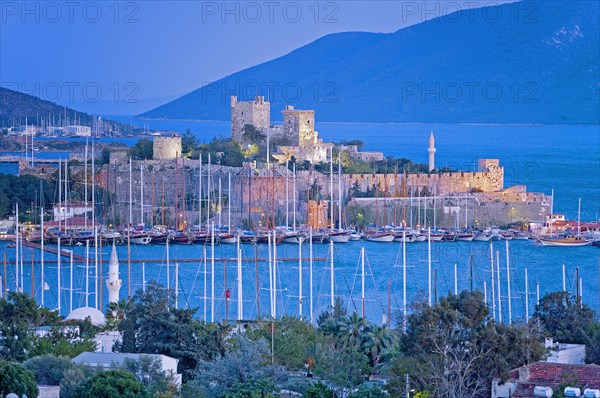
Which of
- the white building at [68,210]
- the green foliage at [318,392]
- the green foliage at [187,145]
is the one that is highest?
the green foliage at [187,145]

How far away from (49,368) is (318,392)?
296cm

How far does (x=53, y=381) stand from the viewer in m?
18.1

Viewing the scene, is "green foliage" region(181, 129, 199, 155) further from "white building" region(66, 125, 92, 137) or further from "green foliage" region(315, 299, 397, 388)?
"white building" region(66, 125, 92, 137)

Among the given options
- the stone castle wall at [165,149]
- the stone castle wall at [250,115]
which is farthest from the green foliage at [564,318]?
the stone castle wall at [250,115]

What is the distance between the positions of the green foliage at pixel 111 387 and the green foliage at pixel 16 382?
0.46 metres

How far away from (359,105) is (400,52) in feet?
21.4

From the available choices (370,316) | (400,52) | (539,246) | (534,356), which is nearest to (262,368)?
(534,356)

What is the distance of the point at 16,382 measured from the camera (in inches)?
654

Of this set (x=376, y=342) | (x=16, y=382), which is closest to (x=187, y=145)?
(x=376, y=342)

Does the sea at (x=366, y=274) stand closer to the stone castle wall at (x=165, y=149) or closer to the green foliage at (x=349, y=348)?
the green foliage at (x=349, y=348)

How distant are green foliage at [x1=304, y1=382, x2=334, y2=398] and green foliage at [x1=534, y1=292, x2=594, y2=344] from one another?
4.89 m

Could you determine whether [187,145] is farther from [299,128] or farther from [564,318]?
[564,318]

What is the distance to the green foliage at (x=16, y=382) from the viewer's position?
1655 cm

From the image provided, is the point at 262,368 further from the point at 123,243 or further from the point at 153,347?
the point at 123,243
